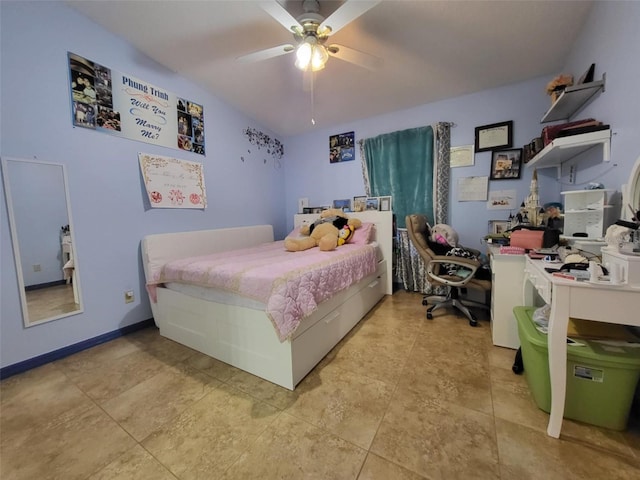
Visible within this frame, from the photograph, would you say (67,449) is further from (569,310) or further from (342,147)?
(342,147)

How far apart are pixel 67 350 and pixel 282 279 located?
1893 mm

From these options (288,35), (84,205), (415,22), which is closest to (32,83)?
(84,205)

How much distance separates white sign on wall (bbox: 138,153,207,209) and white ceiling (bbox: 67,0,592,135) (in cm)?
95

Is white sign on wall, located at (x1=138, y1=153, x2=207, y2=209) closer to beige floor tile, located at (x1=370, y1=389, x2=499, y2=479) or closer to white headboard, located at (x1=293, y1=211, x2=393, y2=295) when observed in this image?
white headboard, located at (x1=293, y1=211, x2=393, y2=295)

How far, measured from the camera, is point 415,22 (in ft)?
5.74

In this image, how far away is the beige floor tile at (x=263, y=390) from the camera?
135 centimetres

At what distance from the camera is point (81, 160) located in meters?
1.89

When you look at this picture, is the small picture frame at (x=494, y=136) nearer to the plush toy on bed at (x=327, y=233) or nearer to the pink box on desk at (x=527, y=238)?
the pink box on desk at (x=527, y=238)

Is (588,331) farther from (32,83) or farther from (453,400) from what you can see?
(32,83)

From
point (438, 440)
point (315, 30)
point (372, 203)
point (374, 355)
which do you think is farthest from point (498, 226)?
point (315, 30)

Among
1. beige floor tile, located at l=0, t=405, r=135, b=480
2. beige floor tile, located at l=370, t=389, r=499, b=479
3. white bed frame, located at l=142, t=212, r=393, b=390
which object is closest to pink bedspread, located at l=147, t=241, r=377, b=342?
white bed frame, located at l=142, t=212, r=393, b=390

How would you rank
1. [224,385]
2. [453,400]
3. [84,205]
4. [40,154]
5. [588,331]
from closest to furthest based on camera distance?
[588,331] → [453,400] → [224,385] → [40,154] → [84,205]

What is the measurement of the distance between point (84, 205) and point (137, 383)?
56.9 inches

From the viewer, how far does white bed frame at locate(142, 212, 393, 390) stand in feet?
4.79
